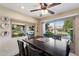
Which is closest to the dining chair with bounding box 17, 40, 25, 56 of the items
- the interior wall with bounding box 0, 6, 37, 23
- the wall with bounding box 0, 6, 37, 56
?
the wall with bounding box 0, 6, 37, 56

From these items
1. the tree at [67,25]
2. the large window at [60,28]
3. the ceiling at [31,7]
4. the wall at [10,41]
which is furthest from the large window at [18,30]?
the tree at [67,25]

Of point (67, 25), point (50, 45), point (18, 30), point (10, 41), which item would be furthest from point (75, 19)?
point (10, 41)

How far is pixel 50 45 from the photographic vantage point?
5.65 feet

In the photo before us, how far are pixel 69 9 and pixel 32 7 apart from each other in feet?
2.00

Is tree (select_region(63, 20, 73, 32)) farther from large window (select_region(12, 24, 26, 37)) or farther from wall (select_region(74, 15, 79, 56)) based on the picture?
large window (select_region(12, 24, 26, 37))

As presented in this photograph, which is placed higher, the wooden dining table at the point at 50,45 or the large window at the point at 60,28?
the large window at the point at 60,28

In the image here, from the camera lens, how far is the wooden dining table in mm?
1634

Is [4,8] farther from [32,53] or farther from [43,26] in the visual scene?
[32,53]

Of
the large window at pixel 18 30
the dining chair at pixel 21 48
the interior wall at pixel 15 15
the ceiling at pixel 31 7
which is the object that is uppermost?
the ceiling at pixel 31 7

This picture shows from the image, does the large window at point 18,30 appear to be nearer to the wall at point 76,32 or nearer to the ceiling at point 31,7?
the ceiling at point 31,7

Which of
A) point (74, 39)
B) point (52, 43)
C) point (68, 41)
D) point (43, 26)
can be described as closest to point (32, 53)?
point (52, 43)

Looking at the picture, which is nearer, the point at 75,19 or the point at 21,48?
the point at 75,19

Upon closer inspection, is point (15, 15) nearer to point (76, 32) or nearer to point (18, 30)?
point (18, 30)

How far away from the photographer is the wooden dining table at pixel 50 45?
1.63m
